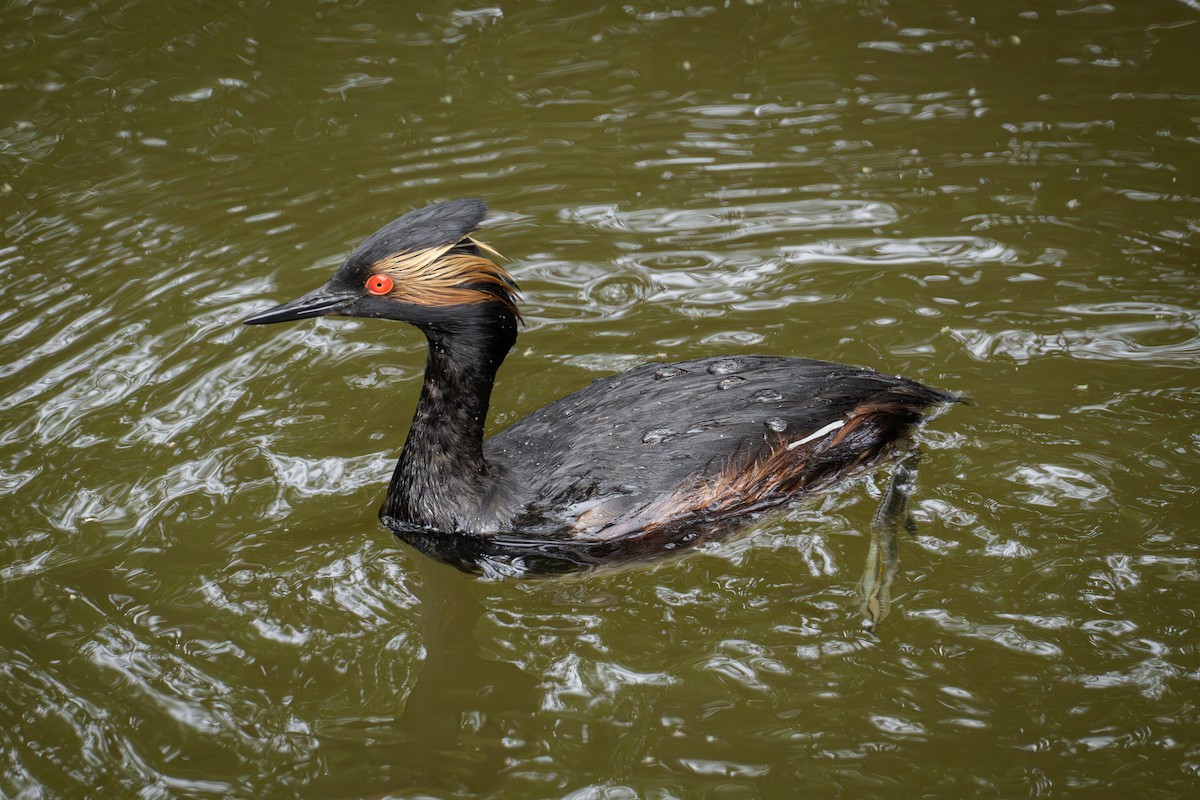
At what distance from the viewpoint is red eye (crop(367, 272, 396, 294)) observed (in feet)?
15.5

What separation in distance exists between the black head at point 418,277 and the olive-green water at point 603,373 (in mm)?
1018

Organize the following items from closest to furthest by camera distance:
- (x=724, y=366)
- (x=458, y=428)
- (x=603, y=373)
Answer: (x=458, y=428) → (x=724, y=366) → (x=603, y=373)

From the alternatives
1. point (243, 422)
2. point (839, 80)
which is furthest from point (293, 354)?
point (839, 80)

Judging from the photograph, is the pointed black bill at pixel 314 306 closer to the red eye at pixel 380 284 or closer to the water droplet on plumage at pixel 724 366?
the red eye at pixel 380 284

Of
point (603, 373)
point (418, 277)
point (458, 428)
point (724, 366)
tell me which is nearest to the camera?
point (418, 277)

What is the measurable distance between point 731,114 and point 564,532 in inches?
166

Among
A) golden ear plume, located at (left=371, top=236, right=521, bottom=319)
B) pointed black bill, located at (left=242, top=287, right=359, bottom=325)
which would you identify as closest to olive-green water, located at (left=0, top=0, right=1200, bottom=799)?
pointed black bill, located at (left=242, top=287, right=359, bottom=325)

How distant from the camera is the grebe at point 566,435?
4742 mm

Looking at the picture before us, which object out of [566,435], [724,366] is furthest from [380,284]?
[724,366]

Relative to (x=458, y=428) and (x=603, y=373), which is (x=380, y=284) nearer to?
(x=458, y=428)

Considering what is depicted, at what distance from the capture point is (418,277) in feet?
15.5

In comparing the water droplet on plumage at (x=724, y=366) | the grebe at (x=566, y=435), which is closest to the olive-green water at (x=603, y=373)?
the grebe at (x=566, y=435)

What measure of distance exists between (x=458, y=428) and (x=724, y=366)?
1.18m

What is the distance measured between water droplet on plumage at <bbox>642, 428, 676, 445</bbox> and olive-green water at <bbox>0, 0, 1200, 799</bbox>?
52cm
